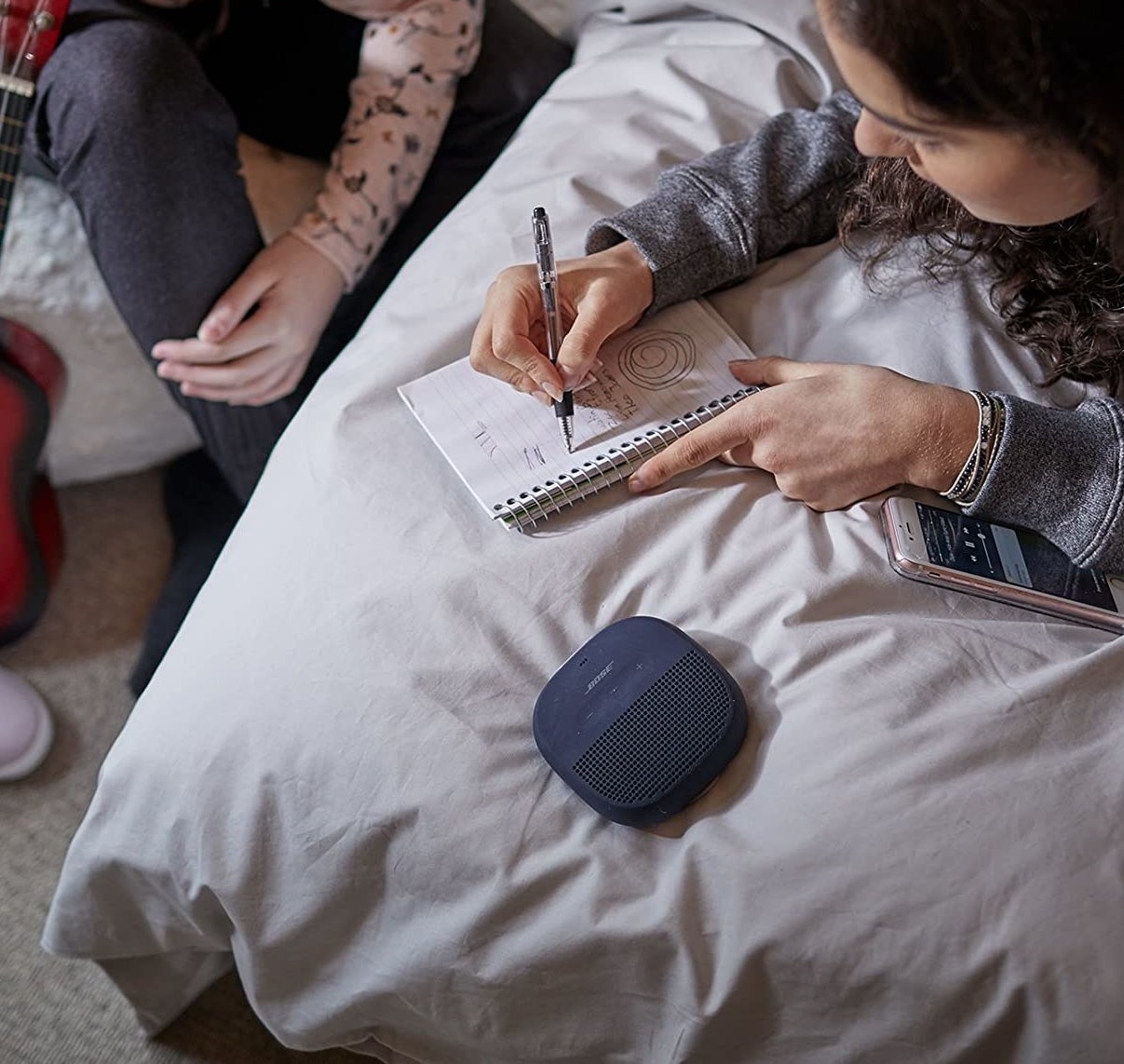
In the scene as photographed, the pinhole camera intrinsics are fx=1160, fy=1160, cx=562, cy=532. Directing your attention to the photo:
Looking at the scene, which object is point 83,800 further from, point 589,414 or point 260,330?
point 589,414

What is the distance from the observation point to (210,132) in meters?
0.97

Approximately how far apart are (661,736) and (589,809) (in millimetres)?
59

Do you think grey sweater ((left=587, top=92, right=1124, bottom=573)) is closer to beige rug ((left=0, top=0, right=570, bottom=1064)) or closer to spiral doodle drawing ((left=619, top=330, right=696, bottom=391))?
spiral doodle drawing ((left=619, top=330, right=696, bottom=391))

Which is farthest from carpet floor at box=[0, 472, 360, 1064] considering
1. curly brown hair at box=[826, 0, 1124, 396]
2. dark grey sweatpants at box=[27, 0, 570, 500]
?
curly brown hair at box=[826, 0, 1124, 396]

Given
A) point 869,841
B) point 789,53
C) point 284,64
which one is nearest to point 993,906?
point 869,841

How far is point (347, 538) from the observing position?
744 mm

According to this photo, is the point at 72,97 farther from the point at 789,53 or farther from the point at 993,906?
the point at 993,906

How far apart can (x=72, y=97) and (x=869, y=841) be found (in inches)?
32.3

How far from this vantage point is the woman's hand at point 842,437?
2.38ft

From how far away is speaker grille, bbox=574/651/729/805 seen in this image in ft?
2.13

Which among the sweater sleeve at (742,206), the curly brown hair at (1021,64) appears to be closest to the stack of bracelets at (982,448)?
the curly brown hair at (1021,64)

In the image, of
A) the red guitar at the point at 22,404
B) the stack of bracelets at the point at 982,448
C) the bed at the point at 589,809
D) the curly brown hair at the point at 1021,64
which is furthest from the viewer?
the red guitar at the point at 22,404

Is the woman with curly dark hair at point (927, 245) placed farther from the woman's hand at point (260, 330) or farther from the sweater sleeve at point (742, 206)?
the woman's hand at point (260, 330)

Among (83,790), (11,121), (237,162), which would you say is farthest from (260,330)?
(83,790)
